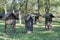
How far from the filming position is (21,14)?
129 feet

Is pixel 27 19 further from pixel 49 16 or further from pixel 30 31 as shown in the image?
pixel 49 16

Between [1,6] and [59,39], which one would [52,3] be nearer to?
[1,6]

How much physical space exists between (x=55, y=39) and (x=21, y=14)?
2606 cm

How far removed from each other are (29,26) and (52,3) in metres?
24.4

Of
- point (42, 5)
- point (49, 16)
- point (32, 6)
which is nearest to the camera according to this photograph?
point (49, 16)

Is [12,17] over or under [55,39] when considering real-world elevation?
over

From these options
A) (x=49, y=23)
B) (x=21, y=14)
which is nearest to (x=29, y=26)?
(x=49, y=23)

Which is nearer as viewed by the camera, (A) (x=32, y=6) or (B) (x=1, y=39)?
(B) (x=1, y=39)

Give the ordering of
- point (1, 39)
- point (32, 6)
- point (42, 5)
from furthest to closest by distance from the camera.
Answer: point (32, 6)
point (42, 5)
point (1, 39)

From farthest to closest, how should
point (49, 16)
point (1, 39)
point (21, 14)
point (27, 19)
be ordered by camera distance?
point (21, 14) < point (49, 16) < point (27, 19) < point (1, 39)

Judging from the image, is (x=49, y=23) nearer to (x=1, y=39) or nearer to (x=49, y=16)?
(x=49, y=16)

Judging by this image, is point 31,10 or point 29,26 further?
point 31,10

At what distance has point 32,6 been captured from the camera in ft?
160

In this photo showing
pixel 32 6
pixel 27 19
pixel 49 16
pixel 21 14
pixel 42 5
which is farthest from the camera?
pixel 32 6
